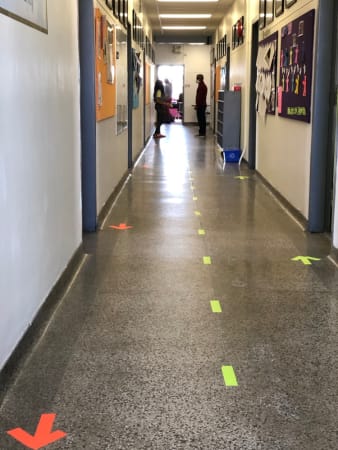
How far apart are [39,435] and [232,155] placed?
30.3 ft

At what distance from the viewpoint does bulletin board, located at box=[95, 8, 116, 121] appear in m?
5.63

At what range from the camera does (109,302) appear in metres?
3.68

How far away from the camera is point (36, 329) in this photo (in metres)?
3.13

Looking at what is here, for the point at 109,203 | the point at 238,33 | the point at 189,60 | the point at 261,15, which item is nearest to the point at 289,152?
the point at 109,203

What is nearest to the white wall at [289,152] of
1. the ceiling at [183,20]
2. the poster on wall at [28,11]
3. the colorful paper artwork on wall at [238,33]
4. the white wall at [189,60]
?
the poster on wall at [28,11]

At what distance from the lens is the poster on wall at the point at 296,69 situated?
5.59 metres

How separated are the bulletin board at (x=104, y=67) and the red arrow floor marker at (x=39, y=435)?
151 inches

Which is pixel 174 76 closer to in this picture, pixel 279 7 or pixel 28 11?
pixel 279 7

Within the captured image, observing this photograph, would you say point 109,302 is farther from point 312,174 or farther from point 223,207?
point 223,207

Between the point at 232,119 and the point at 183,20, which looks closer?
the point at 232,119

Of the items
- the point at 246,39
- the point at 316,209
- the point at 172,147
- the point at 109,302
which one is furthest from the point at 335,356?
the point at 172,147

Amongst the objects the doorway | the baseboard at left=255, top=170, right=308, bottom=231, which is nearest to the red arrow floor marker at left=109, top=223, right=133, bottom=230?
the baseboard at left=255, top=170, right=308, bottom=231

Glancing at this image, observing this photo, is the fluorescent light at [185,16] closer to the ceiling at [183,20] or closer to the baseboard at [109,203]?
the ceiling at [183,20]

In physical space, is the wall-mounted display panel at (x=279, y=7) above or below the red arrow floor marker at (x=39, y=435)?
above
